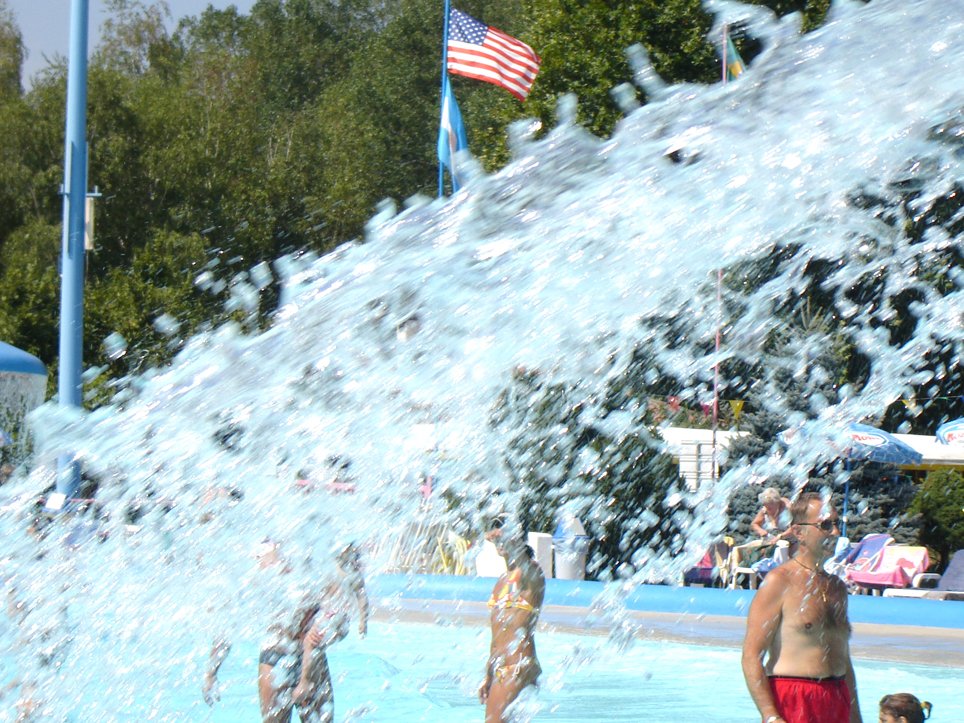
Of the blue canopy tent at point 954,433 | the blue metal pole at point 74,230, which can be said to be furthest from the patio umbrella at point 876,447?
the blue metal pole at point 74,230

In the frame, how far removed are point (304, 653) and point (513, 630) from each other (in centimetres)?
94

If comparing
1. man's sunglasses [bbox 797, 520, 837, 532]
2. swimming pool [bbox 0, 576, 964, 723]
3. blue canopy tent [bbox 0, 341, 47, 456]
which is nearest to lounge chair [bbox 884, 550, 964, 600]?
swimming pool [bbox 0, 576, 964, 723]

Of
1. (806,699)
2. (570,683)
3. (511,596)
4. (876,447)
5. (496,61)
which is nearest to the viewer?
(806,699)

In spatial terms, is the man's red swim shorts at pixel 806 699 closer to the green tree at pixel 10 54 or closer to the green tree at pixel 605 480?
the green tree at pixel 605 480

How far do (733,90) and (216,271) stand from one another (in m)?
36.7

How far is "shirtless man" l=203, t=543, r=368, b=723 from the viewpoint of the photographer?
599cm

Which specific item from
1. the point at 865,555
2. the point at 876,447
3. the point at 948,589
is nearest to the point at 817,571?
the point at 948,589

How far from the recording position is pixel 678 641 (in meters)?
10.1

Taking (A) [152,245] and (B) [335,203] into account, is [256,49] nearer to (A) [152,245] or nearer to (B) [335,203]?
(B) [335,203]

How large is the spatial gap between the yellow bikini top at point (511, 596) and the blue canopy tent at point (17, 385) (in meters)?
10.8

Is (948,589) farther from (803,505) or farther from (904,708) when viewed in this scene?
(803,505)

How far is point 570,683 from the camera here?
9.22 m

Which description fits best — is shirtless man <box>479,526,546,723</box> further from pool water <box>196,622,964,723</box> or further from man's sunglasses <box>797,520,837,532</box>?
man's sunglasses <box>797,520,837,532</box>

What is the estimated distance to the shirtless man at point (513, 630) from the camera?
622 cm
